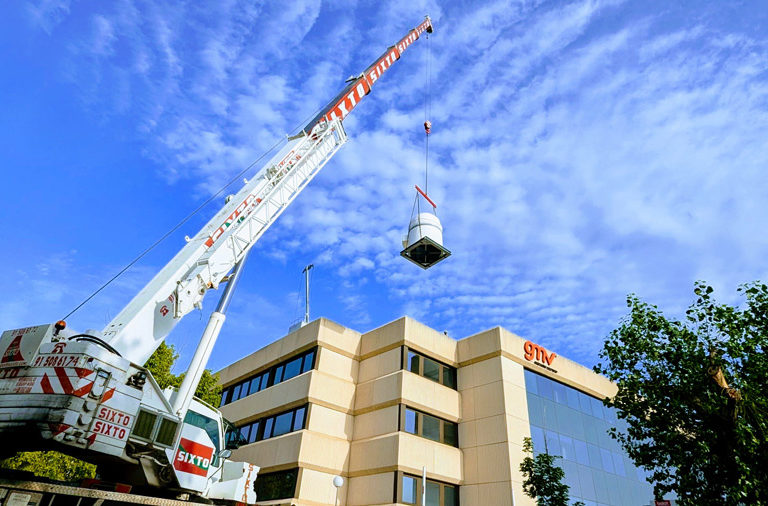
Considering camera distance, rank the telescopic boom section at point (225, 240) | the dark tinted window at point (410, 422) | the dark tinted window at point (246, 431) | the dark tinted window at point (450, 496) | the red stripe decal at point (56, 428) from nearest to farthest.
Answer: the red stripe decal at point (56, 428) → the telescopic boom section at point (225, 240) → the dark tinted window at point (450, 496) → the dark tinted window at point (410, 422) → the dark tinted window at point (246, 431)

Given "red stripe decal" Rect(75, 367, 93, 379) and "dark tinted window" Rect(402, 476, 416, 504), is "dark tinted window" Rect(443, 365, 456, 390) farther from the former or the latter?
"red stripe decal" Rect(75, 367, 93, 379)

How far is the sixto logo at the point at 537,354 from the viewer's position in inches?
1172

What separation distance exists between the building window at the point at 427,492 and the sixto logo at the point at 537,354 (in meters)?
9.08

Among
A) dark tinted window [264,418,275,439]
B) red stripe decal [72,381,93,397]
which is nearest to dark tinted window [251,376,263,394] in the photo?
dark tinted window [264,418,275,439]

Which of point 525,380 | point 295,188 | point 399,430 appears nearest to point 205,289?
point 295,188

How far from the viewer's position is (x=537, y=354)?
30.3 metres

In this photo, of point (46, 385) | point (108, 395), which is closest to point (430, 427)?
point (108, 395)

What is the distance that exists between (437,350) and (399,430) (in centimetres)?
612

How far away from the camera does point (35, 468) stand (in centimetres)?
2516

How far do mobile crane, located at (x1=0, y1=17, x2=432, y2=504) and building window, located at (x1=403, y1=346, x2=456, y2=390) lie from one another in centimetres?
1349

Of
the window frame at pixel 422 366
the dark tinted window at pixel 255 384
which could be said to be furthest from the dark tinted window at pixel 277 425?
the window frame at pixel 422 366

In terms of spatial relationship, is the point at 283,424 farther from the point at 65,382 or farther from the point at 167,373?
the point at 65,382

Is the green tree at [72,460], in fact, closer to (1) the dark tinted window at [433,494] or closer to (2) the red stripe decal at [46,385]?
(1) the dark tinted window at [433,494]

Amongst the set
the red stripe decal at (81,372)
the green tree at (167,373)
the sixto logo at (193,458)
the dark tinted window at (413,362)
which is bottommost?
the sixto logo at (193,458)
